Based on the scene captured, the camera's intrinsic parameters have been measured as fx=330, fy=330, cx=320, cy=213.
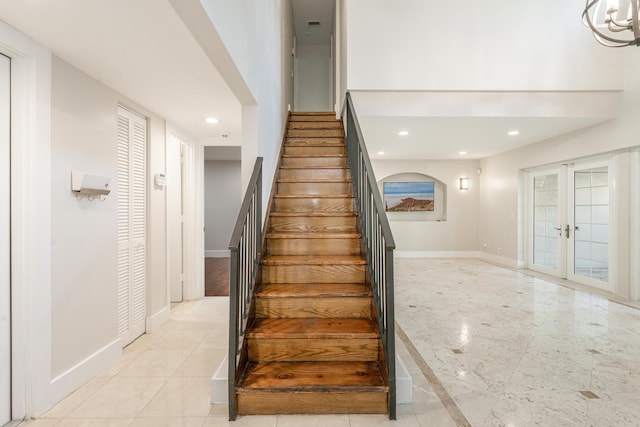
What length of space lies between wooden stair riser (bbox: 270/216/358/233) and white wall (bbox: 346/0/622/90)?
6.57ft

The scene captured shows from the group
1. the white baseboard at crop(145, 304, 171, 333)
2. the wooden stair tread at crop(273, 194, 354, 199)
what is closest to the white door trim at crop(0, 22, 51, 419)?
the white baseboard at crop(145, 304, 171, 333)

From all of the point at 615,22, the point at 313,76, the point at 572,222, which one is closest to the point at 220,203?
the point at 313,76

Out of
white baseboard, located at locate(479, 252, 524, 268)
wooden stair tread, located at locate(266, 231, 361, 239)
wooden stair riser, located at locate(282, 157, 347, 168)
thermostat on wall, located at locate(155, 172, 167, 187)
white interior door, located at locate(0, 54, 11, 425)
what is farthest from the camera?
white baseboard, located at locate(479, 252, 524, 268)

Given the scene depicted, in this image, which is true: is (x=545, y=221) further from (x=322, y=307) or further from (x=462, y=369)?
(x=322, y=307)

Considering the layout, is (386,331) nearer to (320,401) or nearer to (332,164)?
(320,401)

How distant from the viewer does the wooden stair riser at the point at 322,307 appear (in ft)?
8.01

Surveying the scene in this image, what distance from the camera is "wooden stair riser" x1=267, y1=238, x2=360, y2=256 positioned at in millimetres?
3021

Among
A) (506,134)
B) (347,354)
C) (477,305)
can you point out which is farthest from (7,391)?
(506,134)

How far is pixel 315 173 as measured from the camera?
394 cm

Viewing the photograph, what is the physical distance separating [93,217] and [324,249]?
6.13ft

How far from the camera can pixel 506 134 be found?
539 cm

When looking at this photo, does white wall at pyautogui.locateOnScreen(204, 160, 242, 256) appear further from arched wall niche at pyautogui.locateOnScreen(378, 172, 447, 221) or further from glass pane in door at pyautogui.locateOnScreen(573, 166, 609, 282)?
glass pane in door at pyautogui.locateOnScreen(573, 166, 609, 282)

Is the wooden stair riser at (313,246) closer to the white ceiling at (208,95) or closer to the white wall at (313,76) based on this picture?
the white ceiling at (208,95)

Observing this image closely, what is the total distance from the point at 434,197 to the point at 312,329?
6.84 m
